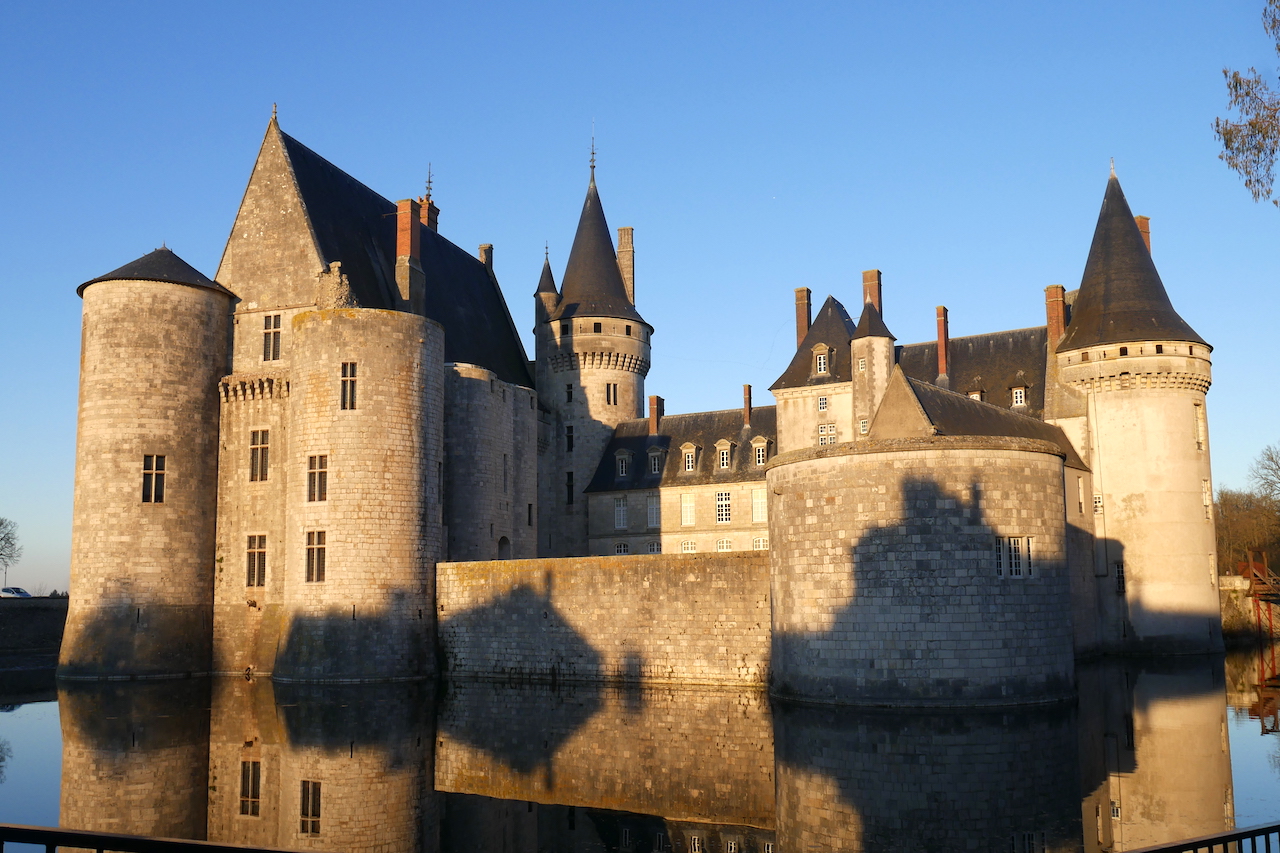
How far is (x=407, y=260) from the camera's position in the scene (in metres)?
32.8

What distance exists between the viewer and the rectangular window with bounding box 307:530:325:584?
1045 inches

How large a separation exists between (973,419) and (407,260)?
1691 cm

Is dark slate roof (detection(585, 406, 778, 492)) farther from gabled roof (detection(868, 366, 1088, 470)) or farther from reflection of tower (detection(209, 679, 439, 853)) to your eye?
reflection of tower (detection(209, 679, 439, 853))

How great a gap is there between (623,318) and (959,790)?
1220 inches

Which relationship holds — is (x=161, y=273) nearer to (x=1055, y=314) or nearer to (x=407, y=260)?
(x=407, y=260)

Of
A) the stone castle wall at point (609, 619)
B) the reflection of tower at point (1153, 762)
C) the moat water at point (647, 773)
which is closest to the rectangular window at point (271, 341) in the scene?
the stone castle wall at point (609, 619)

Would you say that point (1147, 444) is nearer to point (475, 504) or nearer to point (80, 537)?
point (475, 504)

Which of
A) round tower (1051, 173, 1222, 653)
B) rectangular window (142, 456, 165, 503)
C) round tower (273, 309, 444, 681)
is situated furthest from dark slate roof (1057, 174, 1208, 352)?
rectangular window (142, 456, 165, 503)

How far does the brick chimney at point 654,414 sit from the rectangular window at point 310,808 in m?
30.5

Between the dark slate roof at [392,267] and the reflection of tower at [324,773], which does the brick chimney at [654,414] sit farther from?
the reflection of tower at [324,773]

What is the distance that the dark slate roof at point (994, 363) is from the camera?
37.2 m

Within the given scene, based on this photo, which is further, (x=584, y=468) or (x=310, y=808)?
(x=584, y=468)

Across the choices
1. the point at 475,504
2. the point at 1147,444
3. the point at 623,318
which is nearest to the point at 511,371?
the point at 623,318

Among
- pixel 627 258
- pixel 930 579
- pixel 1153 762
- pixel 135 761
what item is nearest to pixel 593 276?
pixel 627 258
